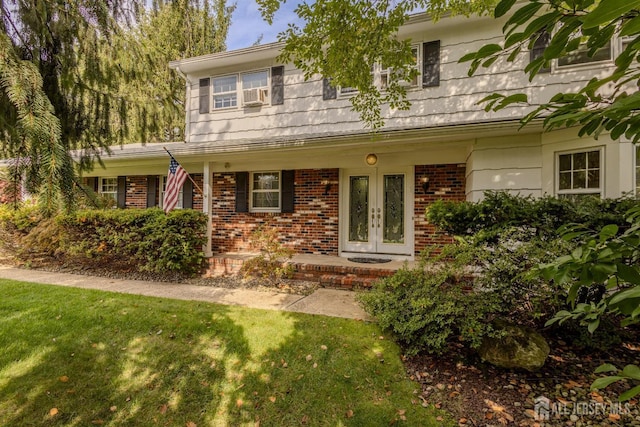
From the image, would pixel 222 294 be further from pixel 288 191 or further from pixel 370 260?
pixel 288 191

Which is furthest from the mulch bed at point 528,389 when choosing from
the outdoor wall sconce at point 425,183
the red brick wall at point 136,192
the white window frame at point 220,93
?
the red brick wall at point 136,192

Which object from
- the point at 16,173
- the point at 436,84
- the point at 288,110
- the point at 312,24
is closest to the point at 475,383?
the point at 16,173

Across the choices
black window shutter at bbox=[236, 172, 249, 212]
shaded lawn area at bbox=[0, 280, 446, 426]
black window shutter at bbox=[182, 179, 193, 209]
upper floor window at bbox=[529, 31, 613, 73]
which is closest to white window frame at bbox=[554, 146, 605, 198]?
upper floor window at bbox=[529, 31, 613, 73]

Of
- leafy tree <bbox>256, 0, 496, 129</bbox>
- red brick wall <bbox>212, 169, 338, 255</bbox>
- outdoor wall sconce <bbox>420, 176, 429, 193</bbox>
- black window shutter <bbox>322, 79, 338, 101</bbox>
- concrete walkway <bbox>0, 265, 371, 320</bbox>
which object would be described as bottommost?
concrete walkway <bbox>0, 265, 371, 320</bbox>

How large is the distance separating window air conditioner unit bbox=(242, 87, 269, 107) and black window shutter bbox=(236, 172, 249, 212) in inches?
70.6

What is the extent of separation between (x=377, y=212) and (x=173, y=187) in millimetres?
4450

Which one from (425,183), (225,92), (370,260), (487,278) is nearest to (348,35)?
(487,278)

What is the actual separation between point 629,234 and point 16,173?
3.17 metres

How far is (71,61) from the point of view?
2633mm

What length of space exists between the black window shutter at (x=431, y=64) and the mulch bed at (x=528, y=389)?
5314mm

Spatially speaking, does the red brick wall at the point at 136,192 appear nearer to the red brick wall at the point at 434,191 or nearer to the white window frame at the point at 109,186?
the white window frame at the point at 109,186

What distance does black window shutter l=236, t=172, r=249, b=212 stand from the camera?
834 cm

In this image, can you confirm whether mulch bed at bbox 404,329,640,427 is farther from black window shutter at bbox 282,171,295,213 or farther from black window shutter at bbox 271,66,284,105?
black window shutter at bbox 271,66,284,105

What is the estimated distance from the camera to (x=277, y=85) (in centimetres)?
795
